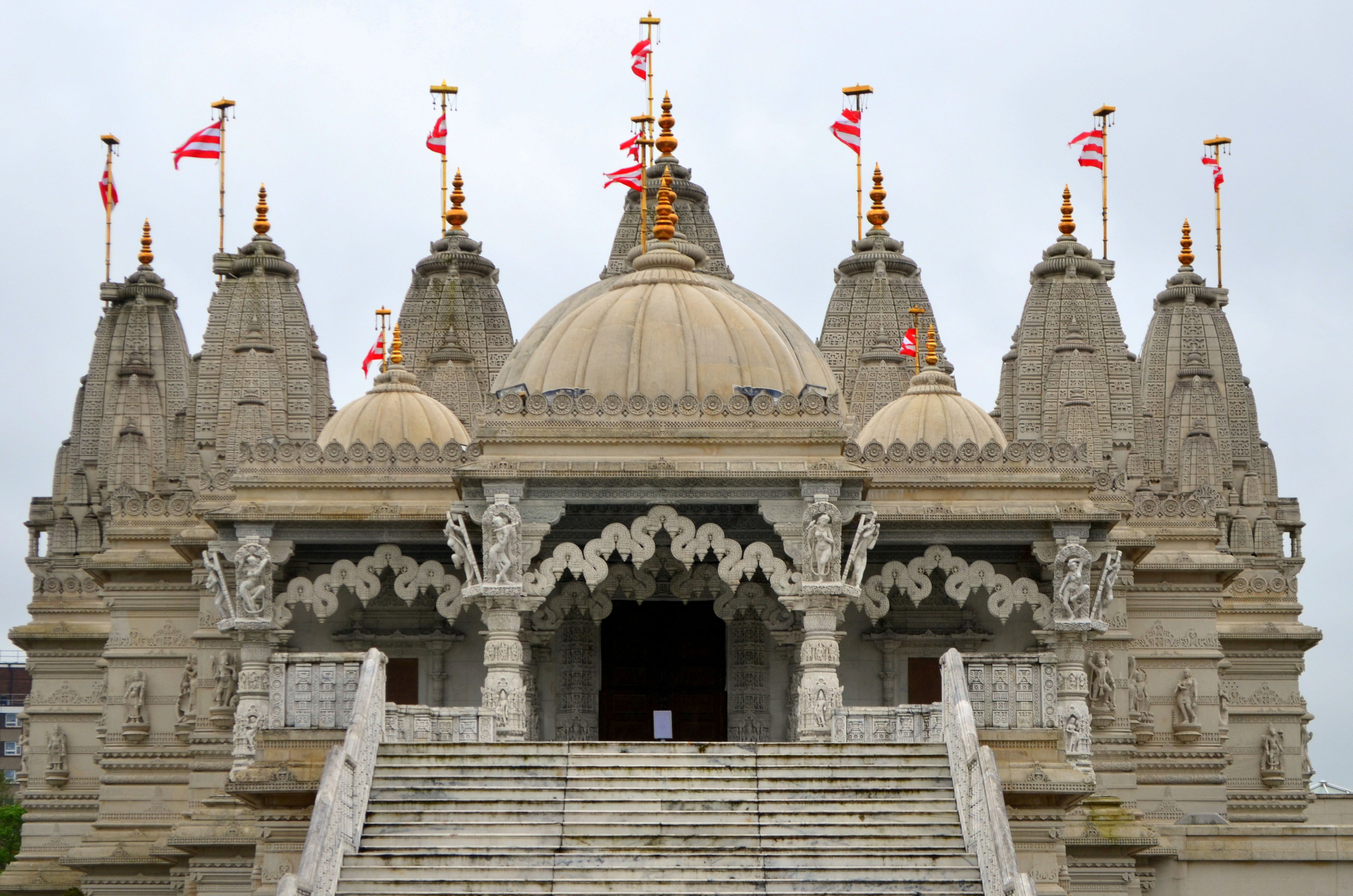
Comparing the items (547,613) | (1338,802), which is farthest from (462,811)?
(1338,802)

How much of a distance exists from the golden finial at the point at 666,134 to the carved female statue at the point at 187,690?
1040 cm

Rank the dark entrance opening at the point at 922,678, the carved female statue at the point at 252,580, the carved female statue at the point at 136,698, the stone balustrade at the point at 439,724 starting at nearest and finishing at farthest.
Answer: the stone balustrade at the point at 439,724, the carved female statue at the point at 252,580, the dark entrance opening at the point at 922,678, the carved female statue at the point at 136,698

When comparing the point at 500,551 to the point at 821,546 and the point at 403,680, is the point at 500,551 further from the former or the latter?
the point at 403,680

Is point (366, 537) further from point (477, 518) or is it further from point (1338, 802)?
point (1338, 802)

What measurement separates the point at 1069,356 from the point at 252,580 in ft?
70.8

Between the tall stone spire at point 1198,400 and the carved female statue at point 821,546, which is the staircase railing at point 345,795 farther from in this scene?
the tall stone spire at point 1198,400

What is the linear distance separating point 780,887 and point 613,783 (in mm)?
2672

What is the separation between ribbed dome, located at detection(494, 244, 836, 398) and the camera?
33188mm

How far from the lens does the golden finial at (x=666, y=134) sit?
3728cm

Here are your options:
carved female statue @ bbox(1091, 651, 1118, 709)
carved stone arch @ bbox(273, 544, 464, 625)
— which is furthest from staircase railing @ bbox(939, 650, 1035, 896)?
carved female statue @ bbox(1091, 651, 1118, 709)

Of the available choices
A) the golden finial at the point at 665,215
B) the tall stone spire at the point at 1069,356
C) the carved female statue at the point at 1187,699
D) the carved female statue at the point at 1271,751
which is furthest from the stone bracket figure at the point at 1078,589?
the tall stone spire at the point at 1069,356

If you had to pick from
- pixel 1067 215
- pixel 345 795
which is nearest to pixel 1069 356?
pixel 1067 215

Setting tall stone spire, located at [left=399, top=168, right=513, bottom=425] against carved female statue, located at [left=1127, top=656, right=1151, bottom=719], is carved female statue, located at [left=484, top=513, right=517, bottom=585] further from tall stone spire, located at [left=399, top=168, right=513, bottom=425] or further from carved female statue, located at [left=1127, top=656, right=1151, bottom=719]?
tall stone spire, located at [left=399, top=168, right=513, bottom=425]

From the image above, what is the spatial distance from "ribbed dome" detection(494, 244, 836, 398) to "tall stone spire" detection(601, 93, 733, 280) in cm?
1393
